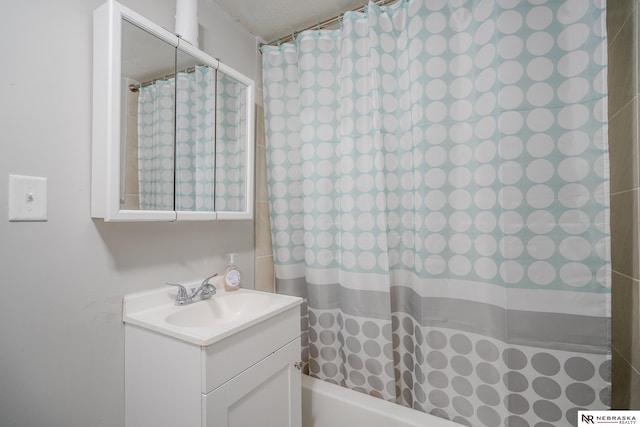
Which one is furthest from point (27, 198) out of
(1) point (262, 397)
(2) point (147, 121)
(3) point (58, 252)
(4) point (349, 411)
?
(4) point (349, 411)

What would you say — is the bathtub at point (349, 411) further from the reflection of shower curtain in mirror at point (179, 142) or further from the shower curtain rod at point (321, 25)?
the shower curtain rod at point (321, 25)

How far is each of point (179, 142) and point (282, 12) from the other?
87 centimetres

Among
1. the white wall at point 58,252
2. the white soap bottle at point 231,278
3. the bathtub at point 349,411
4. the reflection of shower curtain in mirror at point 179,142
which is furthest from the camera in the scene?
the white soap bottle at point 231,278

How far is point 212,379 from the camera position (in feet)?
2.47

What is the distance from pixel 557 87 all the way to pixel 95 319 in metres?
1.74

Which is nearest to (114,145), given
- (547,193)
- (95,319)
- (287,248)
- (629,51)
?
(95,319)

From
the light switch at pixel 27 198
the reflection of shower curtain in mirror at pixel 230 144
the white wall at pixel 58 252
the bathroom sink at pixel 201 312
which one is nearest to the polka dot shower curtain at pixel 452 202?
the reflection of shower curtain in mirror at pixel 230 144

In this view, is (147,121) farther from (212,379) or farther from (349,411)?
(349,411)

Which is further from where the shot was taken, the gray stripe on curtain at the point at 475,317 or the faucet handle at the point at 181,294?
the faucet handle at the point at 181,294

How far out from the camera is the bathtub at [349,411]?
110 cm

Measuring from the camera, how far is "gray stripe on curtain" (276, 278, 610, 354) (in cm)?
89

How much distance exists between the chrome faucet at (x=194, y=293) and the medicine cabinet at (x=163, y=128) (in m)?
0.28

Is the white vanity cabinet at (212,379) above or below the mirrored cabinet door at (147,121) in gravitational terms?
below

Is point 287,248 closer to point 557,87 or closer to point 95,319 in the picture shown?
point 95,319
